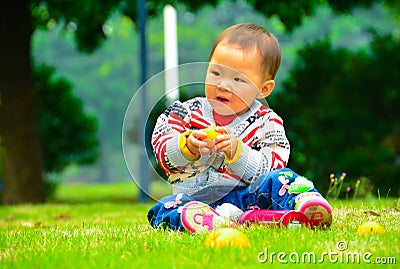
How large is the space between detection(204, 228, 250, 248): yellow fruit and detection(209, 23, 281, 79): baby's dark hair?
127 cm

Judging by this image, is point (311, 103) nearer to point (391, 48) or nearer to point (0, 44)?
point (391, 48)

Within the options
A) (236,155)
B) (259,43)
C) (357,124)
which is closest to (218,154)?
(236,155)

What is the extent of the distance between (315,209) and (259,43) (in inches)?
39.3

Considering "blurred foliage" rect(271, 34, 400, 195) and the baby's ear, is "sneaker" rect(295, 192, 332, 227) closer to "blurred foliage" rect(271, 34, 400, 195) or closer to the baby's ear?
the baby's ear

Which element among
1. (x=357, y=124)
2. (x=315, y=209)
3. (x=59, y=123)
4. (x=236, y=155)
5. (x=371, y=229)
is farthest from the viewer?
(x=59, y=123)

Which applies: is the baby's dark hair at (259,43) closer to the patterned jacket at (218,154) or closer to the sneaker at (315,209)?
the patterned jacket at (218,154)

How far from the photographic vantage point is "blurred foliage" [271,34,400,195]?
36.0 ft

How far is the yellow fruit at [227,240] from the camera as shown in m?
2.97

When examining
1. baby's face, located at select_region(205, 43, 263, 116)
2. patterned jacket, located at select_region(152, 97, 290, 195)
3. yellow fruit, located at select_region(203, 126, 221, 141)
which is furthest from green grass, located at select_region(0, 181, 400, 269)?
baby's face, located at select_region(205, 43, 263, 116)

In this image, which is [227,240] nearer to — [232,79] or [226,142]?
[226,142]

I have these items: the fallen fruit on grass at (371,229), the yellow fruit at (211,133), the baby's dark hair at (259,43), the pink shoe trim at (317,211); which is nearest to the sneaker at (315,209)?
the pink shoe trim at (317,211)

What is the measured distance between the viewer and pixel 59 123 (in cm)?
1423

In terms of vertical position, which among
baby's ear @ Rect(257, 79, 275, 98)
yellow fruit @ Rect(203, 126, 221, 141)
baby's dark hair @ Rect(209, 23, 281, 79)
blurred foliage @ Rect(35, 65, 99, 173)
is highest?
baby's dark hair @ Rect(209, 23, 281, 79)

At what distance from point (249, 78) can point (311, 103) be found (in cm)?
832
